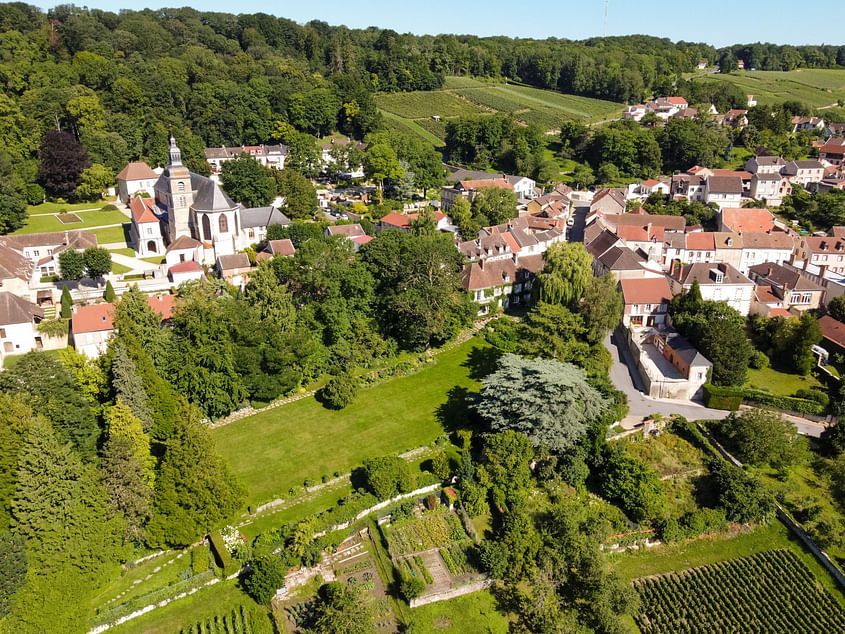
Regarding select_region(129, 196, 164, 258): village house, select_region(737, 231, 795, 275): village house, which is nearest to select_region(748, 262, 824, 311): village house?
select_region(737, 231, 795, 275): village house

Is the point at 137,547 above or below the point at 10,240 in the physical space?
below

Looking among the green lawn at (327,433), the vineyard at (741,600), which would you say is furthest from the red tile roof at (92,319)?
the vineyard at (741,600)

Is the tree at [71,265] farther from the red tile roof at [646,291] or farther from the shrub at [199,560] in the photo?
the red tile roof at [646,291]

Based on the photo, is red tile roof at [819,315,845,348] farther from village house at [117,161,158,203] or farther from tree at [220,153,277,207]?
village house at [117,161,158,203]

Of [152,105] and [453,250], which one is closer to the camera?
[453,250]

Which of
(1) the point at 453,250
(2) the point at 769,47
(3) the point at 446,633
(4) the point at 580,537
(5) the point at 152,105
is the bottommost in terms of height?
(3) the point at 446,633

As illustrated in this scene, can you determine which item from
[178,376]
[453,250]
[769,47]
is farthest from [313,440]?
[769,47]

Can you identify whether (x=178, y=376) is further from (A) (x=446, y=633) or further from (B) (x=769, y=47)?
(B) (x=769, y=47)
